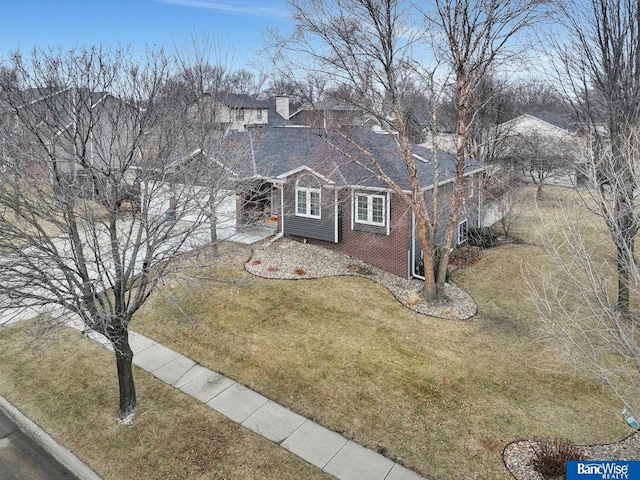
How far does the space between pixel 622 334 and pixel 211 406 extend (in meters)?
7.41

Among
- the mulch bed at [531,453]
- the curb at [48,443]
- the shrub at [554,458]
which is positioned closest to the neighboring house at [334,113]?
the mulch bed at [531,453]

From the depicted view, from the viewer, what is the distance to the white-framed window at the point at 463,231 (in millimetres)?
20684

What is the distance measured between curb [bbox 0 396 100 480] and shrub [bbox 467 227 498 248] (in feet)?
59.3

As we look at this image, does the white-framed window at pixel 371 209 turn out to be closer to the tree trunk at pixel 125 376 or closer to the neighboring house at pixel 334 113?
the neighboring house at pixel 334 113

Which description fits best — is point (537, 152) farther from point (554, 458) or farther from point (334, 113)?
point (554, 458)

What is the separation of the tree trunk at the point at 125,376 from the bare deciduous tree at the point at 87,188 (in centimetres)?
2

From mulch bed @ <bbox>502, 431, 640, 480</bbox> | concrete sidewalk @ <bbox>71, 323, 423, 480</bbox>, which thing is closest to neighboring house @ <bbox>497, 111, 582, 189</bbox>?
mulch bed @ <bbox>502, 431, 640, 480</bbox>

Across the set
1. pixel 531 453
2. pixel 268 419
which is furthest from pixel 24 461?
pixel 531 453

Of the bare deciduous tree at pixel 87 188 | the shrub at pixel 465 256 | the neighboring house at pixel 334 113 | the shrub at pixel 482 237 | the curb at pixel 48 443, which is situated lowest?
the curb at pixel 48 443

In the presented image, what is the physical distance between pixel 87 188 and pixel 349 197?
10547mm

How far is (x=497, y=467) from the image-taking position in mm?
7395

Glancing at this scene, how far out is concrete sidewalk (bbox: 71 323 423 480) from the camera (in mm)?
7371

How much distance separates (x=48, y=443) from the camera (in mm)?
8055

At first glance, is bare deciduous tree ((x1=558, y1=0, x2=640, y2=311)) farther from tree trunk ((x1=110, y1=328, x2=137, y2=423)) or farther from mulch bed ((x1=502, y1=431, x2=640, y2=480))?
tree trunk ((x1=110, y1=328, x2=137, y2=423))
